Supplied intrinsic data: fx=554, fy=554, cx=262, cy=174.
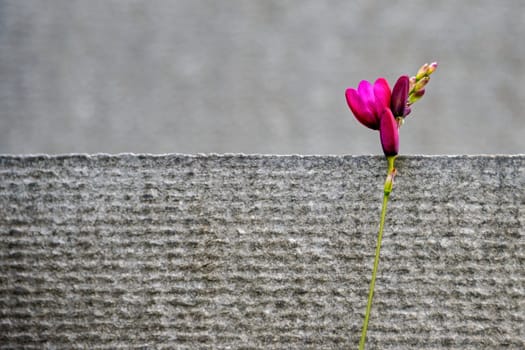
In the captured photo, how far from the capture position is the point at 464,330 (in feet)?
1.96

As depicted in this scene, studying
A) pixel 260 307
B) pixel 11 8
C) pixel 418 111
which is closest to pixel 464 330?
pixel 260 307

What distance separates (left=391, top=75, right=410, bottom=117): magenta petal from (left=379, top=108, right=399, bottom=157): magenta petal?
20 millimetres

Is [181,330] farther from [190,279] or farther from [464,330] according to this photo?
[464,330]

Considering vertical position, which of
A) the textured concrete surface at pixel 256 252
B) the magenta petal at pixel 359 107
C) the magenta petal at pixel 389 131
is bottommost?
the textured concrete surface at pixel 256 252

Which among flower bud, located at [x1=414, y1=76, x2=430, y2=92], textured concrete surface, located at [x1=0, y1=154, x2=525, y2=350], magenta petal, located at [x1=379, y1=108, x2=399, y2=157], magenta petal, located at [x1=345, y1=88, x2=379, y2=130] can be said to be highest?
flower bud, located at [x1=414, y1=76, x2=430, y2=92]

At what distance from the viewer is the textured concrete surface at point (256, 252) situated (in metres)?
0.60

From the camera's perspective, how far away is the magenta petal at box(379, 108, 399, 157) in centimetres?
54

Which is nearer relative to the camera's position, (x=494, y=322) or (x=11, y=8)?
(x=494, y=322)

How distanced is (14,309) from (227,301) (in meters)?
0.24

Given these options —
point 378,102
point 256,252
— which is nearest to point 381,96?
point 378,102

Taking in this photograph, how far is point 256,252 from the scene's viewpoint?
2.01ft

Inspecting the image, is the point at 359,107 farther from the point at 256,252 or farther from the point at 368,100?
the point at 256,252

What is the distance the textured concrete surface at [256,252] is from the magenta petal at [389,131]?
0.07 metres

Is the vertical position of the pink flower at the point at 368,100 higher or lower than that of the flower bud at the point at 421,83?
lower
